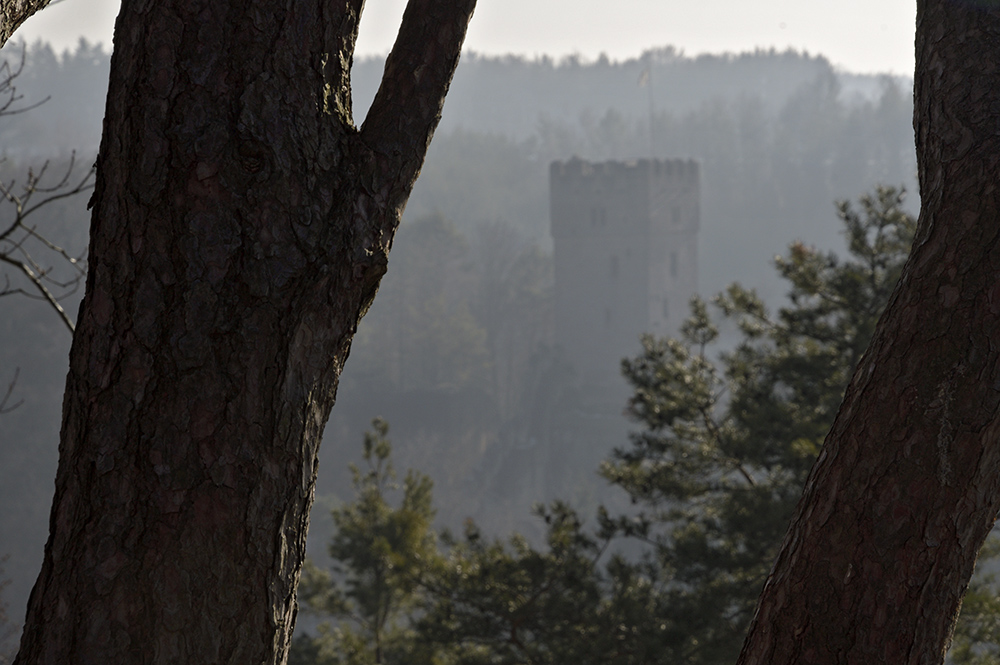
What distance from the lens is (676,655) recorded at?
18.8ft

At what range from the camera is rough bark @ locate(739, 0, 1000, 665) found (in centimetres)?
109

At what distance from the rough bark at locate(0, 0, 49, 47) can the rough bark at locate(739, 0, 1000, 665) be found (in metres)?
1.27

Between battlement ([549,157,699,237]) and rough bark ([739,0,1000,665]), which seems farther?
battlement ([549,157,699,237])

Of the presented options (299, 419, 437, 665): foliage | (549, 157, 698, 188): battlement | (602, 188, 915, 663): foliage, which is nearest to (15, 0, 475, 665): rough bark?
(602, 188, 915, 663): foliage

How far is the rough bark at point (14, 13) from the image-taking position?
1.35 metres

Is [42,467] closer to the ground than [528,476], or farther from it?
closer to the ground

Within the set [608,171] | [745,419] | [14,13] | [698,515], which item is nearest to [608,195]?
[608,171]

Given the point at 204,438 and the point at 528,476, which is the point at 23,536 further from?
the point at 204,438

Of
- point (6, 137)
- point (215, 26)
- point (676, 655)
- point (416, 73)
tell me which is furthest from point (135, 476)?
point (6, 137)

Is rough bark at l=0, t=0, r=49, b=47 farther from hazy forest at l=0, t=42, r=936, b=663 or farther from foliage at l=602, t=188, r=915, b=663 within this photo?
foliage at l=602, t=188, r=915, b=663

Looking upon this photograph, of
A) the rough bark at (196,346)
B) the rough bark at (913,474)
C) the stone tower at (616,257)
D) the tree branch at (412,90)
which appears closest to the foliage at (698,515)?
the rough bark at (913,474)

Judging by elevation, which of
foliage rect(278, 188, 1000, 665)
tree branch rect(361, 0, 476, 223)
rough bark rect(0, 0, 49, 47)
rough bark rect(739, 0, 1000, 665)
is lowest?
rough bark rect(739, 0, 1000, 665)

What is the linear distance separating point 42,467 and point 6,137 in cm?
2531

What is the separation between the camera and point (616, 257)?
28375 mm
